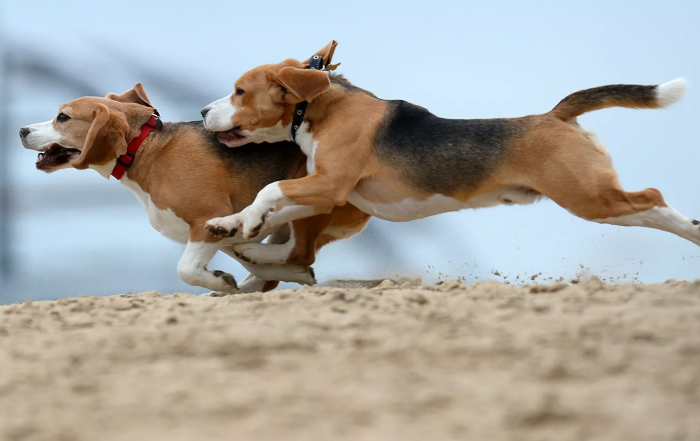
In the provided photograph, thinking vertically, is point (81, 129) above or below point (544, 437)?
above

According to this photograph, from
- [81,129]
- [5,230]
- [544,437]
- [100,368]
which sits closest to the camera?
[544,437]

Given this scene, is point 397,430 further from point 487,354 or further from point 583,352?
point 583,352

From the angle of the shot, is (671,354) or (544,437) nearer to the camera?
(544,437)

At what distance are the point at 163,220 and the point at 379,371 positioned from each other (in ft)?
13.0

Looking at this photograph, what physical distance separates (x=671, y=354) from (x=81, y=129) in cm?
504

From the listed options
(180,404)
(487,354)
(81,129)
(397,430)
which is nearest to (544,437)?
(397,430)

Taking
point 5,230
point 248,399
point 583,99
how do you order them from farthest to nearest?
point 5,230
point 583,99
point 248,399

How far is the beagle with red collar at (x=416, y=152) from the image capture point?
5516 millimetres

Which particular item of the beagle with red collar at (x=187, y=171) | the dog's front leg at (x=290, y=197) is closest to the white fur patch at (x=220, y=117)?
the beagle with red collar at (x=187, y=171)

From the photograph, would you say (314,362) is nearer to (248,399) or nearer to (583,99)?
(248,399)

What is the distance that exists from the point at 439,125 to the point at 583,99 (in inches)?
42.7

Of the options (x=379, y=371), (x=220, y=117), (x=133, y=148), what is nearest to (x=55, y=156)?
(x=133, y=148)

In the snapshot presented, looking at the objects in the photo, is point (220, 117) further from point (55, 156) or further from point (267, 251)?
point (55, 156)

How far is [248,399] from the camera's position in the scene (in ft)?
8.41
